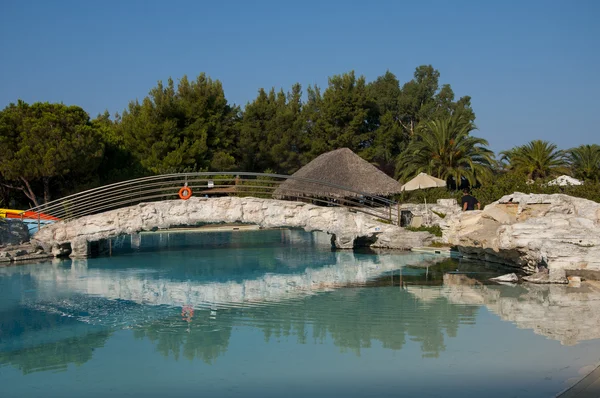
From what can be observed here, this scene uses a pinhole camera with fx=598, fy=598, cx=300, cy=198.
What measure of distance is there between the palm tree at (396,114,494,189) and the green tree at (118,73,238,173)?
10867 mm

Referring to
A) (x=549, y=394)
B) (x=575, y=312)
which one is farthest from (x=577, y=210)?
(x=549, y=394)

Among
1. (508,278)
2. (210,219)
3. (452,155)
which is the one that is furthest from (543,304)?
(452,155)

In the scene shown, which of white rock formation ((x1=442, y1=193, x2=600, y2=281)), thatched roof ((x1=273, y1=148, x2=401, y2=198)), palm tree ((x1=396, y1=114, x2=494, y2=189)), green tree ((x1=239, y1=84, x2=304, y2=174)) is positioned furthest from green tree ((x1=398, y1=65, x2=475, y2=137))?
white rock formation ((x1=442, y1=193, x2=600, y2=281))

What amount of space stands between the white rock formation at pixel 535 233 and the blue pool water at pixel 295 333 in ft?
1.78

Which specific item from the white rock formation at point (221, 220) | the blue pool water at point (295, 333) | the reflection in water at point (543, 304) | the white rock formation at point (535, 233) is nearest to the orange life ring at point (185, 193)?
the white rock formation at point (221, 220)

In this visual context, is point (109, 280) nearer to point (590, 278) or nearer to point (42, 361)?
point (42, 361)

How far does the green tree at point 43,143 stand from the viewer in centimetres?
2206

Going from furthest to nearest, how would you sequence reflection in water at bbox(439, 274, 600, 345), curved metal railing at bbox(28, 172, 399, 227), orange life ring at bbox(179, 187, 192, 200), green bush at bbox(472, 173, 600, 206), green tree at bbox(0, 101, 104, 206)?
green tree at bbox(0, 101, 104, 206), green bush at bbox(472, 173, 600, 206), curved metal railing at bbox(28, 172, 399, 227), orange life ring at bbox(179, 187, 192, 200), reflection in water at bbox(439, 274, 600, 345)

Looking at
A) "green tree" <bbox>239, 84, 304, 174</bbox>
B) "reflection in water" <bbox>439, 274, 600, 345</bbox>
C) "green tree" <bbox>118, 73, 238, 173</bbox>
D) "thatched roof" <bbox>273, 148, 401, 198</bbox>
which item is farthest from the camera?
"green tree" <bbox>239, 84, 304, 174</bbox>

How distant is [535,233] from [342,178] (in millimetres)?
12729

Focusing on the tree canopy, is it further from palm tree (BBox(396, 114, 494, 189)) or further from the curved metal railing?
the curved metal railing

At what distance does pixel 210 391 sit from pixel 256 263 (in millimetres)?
9571

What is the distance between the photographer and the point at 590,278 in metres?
10.2

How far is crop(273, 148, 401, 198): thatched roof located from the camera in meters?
22.2
